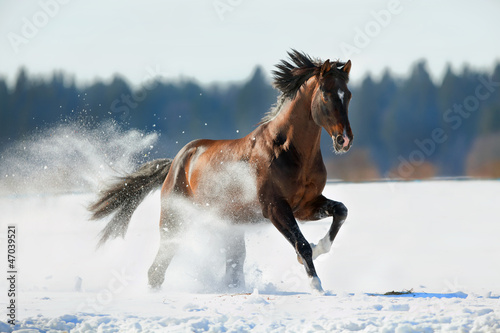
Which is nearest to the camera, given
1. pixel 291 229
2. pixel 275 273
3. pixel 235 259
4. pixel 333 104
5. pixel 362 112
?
pixel 333 104

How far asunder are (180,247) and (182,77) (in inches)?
970

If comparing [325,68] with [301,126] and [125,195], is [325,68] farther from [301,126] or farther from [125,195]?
[125,195]

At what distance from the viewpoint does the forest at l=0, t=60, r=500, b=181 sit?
2803 cm

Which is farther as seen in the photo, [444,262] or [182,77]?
[182,77]

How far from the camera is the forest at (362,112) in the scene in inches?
1104

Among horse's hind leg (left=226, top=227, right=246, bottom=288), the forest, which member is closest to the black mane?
horse's hind leg (left=226, top=227, right=246, bottom=288)

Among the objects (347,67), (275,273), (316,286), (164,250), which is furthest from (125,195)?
(347,67)

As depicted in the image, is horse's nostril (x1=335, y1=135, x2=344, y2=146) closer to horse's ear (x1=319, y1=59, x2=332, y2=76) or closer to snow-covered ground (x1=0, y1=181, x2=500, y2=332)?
horse's ear (x1=319, y1=59, x2=332, y2=76)

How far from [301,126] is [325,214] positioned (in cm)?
91

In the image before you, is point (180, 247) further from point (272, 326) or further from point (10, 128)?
point (10, 128)

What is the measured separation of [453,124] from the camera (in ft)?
101

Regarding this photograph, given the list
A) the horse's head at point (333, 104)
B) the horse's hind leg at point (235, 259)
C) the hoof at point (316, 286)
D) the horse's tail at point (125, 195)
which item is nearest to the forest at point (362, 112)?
the horse's tail at point (125, 195)

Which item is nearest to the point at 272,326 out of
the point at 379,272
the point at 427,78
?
the point at 379,272

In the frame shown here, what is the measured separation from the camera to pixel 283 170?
5512 millimetres
